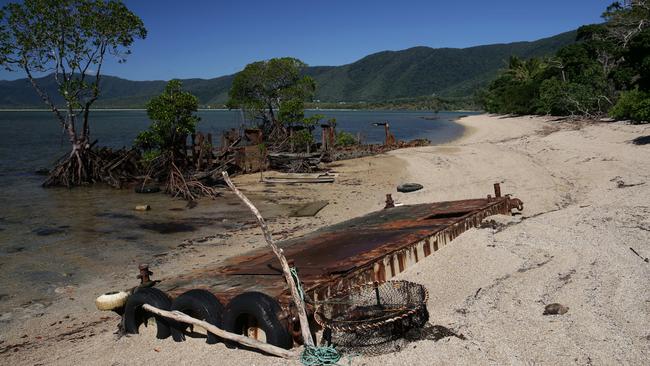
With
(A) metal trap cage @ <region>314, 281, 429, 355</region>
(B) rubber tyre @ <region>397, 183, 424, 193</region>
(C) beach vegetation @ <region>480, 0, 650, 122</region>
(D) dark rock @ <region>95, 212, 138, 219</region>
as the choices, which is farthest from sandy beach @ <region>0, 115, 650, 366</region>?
(C) beach vegetation @ <region>480, 0, 650, 122</region>

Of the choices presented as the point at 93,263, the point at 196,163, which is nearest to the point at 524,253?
the point at 93,263

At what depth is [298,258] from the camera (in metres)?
7.46

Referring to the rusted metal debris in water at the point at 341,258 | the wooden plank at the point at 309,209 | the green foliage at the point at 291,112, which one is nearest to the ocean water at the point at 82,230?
the wooden plank at the point at 309,209

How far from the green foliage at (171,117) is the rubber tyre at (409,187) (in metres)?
8.41

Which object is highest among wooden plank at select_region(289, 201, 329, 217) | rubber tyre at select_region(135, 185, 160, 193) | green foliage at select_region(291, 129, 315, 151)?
green foliage at select_region(291, 129, 315, 151)

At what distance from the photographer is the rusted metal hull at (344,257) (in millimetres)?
6047

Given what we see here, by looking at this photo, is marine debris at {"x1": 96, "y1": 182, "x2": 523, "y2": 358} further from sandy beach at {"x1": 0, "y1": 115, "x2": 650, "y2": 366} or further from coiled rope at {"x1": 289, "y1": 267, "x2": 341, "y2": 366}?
sandy beach at {"x1": 0, "y1": 115, "x2": 650, "y2": 366}

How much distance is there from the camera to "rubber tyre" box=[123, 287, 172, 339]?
577 centimetres

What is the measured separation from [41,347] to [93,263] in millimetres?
4104

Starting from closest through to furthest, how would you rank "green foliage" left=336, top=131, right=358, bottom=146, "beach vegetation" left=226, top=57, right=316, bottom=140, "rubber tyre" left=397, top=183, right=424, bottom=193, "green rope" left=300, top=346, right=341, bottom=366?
1. "green rope" left=300, top=346, right=341, bottom=366
2. "rubber tyre" left=397, top=183, right=424, bottom=193
3. "green foliage" left=336, top=131, right=358, bottom=146
4. "beach vegetation" left=226, top=57, right=316, bottom=140

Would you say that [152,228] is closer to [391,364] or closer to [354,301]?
[354,301]

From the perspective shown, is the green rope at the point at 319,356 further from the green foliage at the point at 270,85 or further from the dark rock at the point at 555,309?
the green foliage at the point at 270,85

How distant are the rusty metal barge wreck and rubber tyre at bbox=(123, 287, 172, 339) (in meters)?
0.10

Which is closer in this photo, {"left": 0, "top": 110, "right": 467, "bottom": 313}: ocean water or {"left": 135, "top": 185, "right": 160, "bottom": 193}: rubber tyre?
{"left": 0, "top": 110, "right": 467, "bottom": 313}: ocean water
